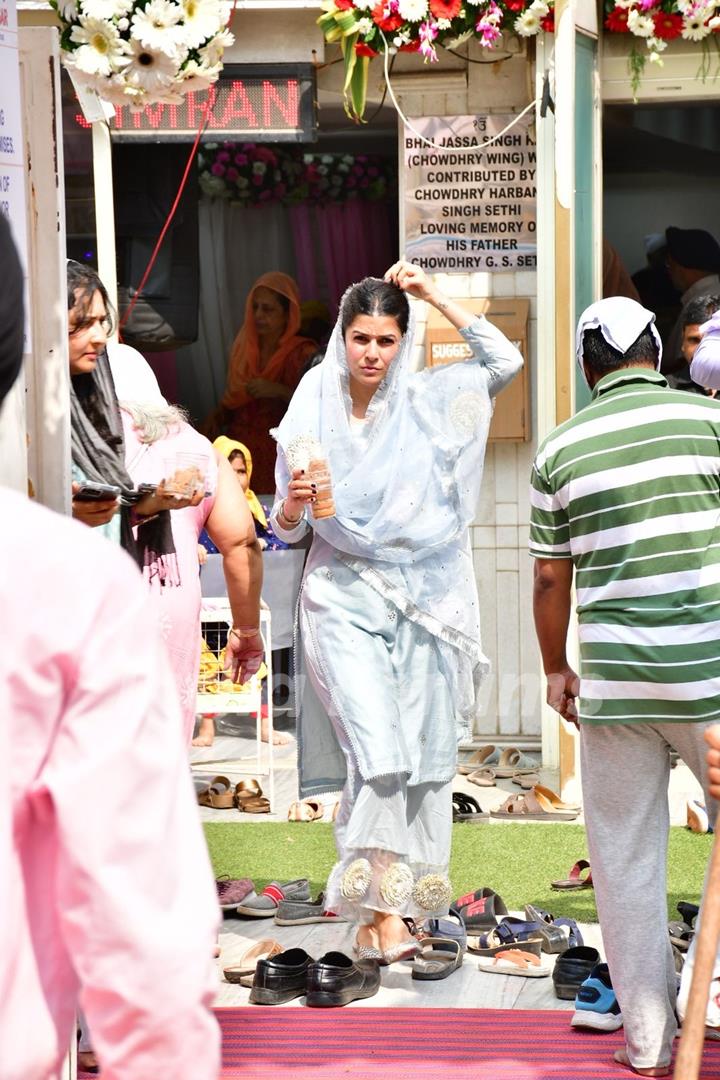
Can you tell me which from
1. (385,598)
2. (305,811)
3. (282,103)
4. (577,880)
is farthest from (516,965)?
(282,103)

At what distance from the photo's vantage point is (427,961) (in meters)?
4.84

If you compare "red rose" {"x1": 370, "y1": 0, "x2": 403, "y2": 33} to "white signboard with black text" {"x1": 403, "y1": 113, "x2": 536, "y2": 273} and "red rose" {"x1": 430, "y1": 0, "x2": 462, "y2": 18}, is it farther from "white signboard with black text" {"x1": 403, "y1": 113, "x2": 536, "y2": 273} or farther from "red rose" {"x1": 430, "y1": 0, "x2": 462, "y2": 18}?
"white signboard with black text" {"x1": 403, "y1": 113, "x2": 536, "y2": 273}

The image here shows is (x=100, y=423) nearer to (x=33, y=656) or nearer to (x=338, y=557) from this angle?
(x=338, y=557)

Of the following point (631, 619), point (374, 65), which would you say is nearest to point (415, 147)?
point (374, 65)

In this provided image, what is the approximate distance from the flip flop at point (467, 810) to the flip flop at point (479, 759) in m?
0.85

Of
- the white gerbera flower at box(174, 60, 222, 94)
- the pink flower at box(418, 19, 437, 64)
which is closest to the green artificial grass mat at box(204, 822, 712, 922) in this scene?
the white gerbera flower at box(174, 60, 222, 94)

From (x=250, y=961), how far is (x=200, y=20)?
260cm

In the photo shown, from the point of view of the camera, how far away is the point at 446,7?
24.2 ft

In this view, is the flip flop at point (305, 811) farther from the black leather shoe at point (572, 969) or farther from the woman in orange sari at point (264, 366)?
the woman in orange sari at point (264, 366)

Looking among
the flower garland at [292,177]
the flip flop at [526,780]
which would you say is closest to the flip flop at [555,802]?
the flip flop at [526,780]

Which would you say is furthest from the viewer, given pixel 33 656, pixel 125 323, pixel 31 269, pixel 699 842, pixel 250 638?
pixel 125 323

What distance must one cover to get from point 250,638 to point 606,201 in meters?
7.30

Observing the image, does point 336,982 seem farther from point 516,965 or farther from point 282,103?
point 282,103

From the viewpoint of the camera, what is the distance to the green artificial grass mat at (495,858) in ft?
18.5
